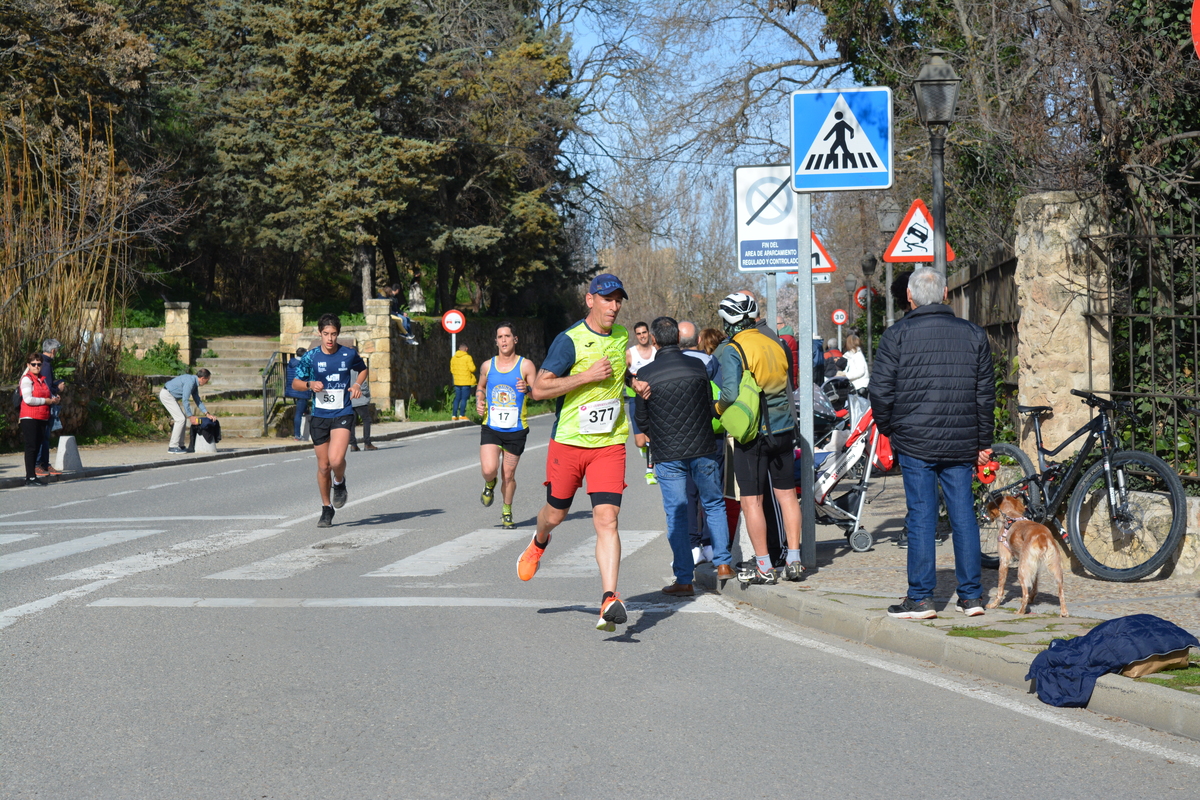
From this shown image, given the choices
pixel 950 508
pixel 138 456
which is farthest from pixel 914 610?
pixel 138 456

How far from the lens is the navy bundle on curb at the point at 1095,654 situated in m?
5.51

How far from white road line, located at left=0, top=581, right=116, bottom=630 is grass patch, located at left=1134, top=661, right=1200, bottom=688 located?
6186 mm

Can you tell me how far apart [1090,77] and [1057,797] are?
6.99m

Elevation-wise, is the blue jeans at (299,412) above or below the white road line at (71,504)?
above

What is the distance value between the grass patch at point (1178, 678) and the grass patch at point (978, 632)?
3.20 feet

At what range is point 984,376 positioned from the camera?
7.11m

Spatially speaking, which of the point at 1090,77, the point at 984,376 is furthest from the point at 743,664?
the point at 1090,77

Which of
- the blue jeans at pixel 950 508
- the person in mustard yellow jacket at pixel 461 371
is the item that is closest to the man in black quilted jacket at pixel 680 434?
the blue jeans at pixel 950 508

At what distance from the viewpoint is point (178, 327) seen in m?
33.7

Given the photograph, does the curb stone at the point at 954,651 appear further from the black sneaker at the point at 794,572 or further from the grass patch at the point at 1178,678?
the black sneaker at the point at 794,572

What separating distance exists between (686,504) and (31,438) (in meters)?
12.6

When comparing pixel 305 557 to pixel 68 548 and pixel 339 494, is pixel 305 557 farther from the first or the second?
pixel 339 494

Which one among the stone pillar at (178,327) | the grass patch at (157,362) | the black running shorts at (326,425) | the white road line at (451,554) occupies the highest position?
the stone pillar at (178,327)

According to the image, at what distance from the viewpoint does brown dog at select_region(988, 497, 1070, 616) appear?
22.8 feet
